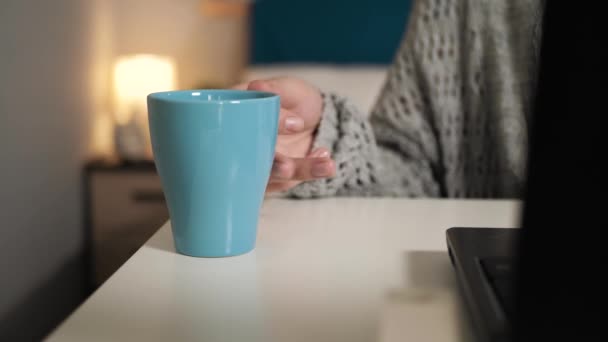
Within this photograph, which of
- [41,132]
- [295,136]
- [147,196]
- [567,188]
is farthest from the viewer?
[147,196]

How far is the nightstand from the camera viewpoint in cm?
177

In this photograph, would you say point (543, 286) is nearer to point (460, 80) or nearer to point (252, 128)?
point (252, 128)

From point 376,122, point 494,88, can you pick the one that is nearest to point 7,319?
point 376,122

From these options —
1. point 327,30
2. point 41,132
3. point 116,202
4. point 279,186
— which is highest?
point 327,30

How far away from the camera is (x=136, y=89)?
6.30 feet

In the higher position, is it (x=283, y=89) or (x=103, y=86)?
(x=283, y=89)

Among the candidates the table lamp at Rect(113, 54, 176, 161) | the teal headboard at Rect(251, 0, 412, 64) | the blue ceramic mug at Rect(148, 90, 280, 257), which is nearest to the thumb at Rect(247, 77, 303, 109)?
the blue ceramic mug at Rect(148, 90, 280, 257)

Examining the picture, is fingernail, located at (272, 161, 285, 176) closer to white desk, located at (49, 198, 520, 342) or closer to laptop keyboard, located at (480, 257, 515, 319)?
white desk, located at (49, 198, 520, 342)

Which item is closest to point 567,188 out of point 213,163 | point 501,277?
point 501,277

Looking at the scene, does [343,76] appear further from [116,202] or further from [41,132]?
[41,132]

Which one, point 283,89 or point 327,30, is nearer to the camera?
point 283,89

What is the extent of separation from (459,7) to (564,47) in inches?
23.6

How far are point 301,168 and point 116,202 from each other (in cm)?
145

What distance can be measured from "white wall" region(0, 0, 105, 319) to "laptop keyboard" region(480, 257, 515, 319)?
123 cm
